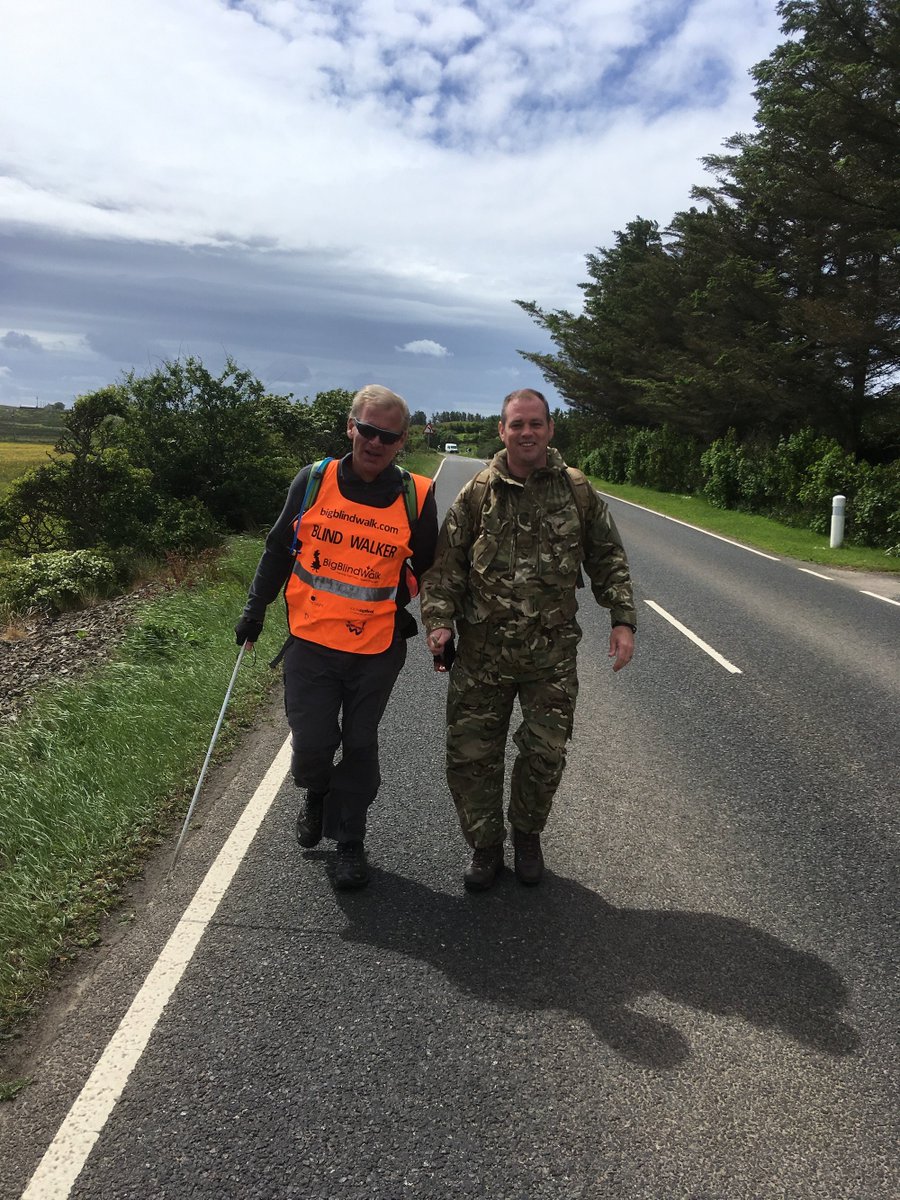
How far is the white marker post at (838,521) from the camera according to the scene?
631 inches

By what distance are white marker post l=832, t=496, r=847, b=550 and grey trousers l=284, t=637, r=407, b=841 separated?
48.1 ft

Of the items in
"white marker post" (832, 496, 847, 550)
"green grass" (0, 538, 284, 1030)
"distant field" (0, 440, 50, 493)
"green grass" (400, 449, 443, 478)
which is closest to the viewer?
"green grass" (0, 538, 284, 1030)

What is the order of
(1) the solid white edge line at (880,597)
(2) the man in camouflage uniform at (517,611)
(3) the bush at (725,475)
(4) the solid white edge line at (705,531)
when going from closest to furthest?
(2) the man in camouflage uniform at (517,611)
(1) the solid white edge line at (880,597)
(4) the solid white edge line at (705,531)
(3) the bush at (725,475)

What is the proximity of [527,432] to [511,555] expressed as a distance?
514 millimetres

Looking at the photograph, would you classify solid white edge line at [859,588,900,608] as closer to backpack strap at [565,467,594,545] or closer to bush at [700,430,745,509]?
backpack strap at [565,467,594,545]

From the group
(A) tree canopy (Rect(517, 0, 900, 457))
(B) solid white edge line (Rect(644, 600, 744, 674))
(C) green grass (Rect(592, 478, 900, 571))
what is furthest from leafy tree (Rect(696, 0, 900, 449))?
(B) solid white edge line (Rect(644, 600, 744, 674))

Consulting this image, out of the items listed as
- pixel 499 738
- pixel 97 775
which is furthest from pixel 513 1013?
pixel 97 775

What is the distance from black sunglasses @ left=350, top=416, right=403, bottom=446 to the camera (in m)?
3.44

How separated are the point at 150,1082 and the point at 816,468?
1900 cm

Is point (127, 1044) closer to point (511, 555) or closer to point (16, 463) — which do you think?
point (511, 555)

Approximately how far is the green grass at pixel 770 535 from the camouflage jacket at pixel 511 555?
1242cm

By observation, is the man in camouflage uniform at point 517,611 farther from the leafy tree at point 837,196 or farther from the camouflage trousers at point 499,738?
the leafy tree at point 837,196

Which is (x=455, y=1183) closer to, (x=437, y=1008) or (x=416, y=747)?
(x=437, y=1008)

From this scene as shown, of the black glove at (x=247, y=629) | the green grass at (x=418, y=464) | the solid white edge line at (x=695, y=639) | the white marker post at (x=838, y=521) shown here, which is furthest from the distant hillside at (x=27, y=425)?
the black glove at (x=247, y=629)
